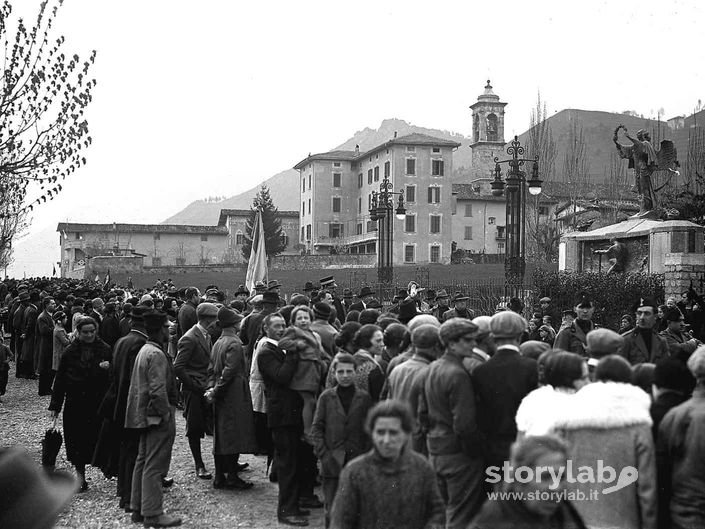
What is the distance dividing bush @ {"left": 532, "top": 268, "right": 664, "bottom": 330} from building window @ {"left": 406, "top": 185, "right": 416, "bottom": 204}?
5164 cm

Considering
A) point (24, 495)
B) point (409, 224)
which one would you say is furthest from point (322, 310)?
point (409, 224)

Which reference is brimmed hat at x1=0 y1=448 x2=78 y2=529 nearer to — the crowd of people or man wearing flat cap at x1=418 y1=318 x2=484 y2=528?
the crowd of people

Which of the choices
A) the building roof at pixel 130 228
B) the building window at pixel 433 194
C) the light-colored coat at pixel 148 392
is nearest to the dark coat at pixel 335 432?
the light-colored coat at pixel 148 392

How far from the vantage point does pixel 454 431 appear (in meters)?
5.70

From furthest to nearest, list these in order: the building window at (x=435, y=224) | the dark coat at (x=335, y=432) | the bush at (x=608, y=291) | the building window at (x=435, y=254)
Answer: the building window at (x=435, y=224), the building window at (x=435, y=254), the bush at (x=608, y=291), the dark coat at (x=335, y=432)

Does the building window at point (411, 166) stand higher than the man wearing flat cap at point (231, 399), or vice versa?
the building window at point (411, 166)

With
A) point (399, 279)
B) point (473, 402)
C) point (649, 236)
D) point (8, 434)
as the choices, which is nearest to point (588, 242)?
point (649, 236)

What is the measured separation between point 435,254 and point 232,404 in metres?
64.6

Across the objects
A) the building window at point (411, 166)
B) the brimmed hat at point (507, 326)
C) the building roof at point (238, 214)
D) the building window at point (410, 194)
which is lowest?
the brimmed hat at point (507, 326)

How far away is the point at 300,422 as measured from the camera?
7539 millimetres

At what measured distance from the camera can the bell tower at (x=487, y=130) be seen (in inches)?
3238

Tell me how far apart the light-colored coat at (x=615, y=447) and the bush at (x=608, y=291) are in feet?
45.2

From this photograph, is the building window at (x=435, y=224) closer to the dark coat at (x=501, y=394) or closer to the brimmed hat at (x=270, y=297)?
the brimmed hat at (x=270, y=297)

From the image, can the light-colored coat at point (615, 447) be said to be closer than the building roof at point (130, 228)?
Yes
